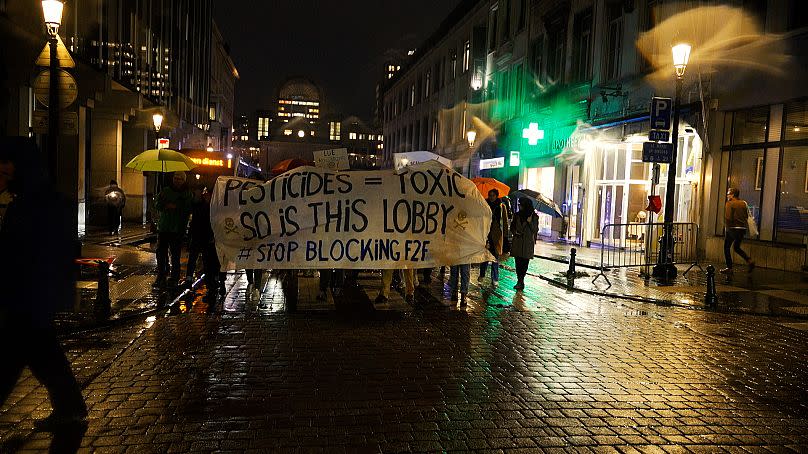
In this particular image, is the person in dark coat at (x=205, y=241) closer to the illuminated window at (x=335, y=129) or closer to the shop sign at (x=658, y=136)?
the shop sign at (x=658, y=136)

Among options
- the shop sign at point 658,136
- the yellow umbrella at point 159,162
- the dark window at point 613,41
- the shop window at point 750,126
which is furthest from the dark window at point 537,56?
the yellow umbrella at point 159,162

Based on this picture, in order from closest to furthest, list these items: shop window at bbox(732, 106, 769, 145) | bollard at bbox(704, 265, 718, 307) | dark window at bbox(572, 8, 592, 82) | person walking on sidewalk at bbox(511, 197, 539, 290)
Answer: bollard at bbox(704, 265, 718, 307), person walking on sidewalk at bbox(511, 197, 539, 290), shop window at bbox(732, 106, 769, 145), dark window at bbox(572, 8, 592, 82)

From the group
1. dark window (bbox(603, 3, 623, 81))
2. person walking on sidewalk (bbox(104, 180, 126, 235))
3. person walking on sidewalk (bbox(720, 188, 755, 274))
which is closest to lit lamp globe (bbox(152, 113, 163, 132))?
person walking on sidewalk (bbox(104, 180, 126, 235))

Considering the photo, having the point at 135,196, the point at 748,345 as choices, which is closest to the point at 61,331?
the point at 748,345

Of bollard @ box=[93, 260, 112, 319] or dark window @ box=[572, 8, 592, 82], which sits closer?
bollard @ box=[93, 260, 112, 319]

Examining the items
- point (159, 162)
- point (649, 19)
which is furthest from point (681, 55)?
point (159, 162)

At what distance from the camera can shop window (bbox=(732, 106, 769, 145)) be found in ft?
58.5

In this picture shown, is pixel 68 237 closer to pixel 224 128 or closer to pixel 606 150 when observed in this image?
pixel 606 150

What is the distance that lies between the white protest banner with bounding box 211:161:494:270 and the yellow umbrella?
7.94 metres

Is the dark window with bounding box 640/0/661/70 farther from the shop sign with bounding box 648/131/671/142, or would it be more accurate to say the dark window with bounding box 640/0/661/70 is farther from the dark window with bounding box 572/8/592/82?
the shop sign with bounding box 648/131/671/142

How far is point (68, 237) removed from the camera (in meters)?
4.91

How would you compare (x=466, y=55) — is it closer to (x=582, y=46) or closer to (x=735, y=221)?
(x=582, y=46)

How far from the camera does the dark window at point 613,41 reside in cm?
2412

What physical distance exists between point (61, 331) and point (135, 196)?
25.8 metres
